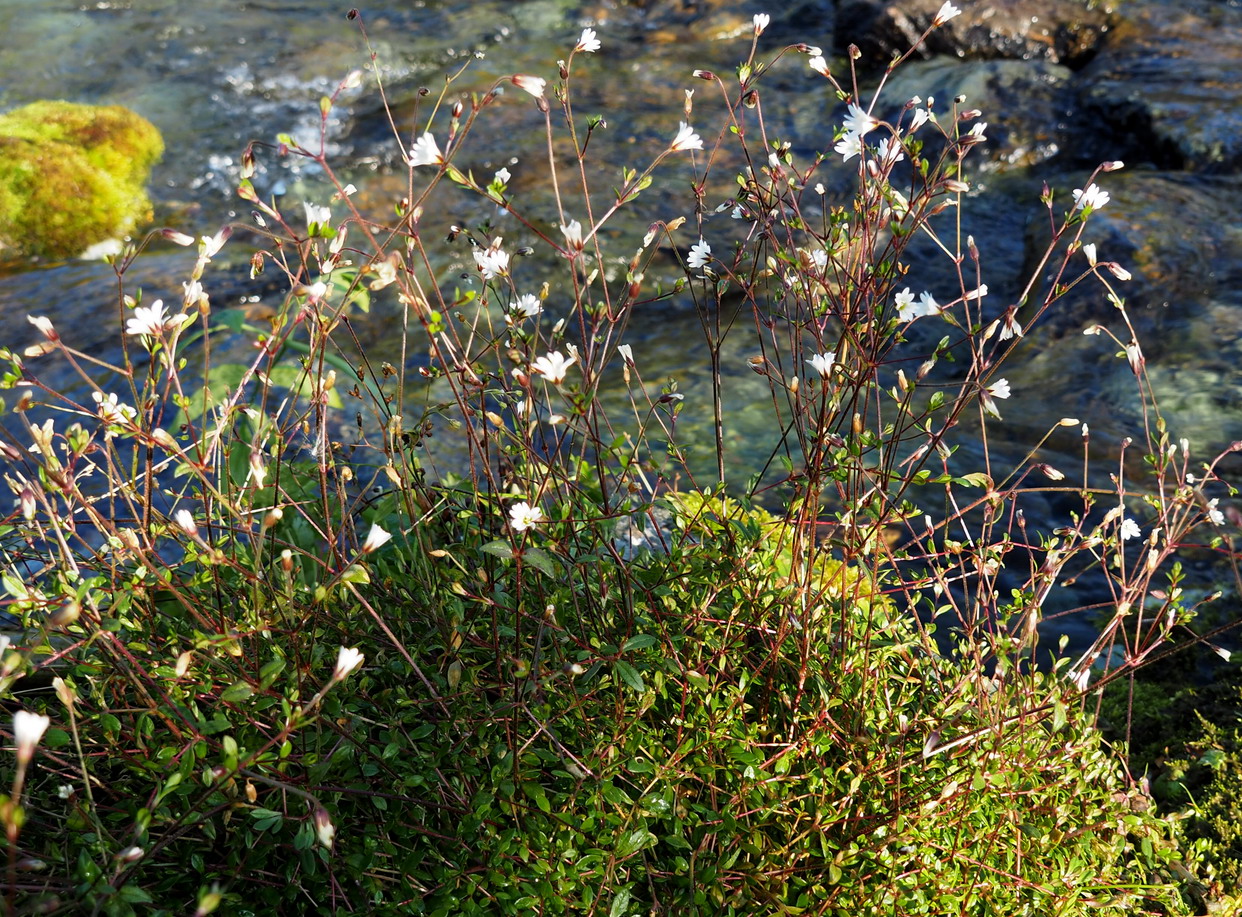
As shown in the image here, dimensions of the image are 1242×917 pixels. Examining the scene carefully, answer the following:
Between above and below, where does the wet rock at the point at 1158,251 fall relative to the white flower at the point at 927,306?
below

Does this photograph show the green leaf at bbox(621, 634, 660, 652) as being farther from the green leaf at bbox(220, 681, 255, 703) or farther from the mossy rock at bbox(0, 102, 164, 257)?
the mossy rock at bbox(0, 102, 164, 257)

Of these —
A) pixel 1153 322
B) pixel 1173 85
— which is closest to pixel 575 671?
pixel 1153 322

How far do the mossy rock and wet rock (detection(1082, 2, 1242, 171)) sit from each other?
26.4 feet

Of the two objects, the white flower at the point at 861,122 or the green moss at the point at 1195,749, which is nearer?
the white flower at the point at 861,122

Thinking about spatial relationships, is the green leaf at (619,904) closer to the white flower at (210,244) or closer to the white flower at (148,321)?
the white flower at (148,321)

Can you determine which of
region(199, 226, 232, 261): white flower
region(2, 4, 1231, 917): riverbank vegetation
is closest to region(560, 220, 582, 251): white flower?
region(2, 4, 1231, 917): riverbank vegetation

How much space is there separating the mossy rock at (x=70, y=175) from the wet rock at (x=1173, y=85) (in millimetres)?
8051

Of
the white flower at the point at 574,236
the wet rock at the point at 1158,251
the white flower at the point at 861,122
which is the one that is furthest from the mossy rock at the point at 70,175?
the white flower at the point at 861,122

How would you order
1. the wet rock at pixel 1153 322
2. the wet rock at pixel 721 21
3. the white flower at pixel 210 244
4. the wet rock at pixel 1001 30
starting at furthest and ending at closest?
the wet rock at pixel 721 21, the wet rock at pixel 1001 30, the wet rock at pixel 1153 322, the white flower at pixel 210 244

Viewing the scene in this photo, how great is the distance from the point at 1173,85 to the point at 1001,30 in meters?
2.02

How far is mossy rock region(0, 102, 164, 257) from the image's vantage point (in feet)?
23.9

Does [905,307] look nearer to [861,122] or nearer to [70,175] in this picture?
[861,122]

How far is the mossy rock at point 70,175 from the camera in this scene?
7273 mm

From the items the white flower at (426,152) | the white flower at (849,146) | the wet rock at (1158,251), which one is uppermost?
the white flower at (426,152)
